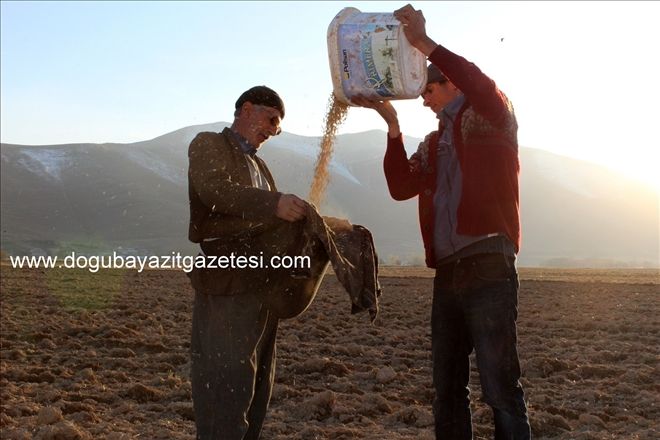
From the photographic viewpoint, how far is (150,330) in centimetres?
830

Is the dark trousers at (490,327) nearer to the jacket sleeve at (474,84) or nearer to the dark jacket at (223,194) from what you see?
the jacket sleeve at (474,84)

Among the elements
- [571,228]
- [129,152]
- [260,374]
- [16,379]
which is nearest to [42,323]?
[16,379]

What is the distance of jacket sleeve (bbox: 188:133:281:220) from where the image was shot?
7.55ft

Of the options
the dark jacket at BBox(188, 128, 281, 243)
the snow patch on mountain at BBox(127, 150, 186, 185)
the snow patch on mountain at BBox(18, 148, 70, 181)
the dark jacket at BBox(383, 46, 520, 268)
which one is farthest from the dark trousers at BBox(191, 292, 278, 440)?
the snow patch on mountain at BBox(127, 150, 186, 185)

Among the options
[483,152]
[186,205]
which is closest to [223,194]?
[483,152]

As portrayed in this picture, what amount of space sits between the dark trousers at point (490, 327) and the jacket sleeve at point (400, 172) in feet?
1.09

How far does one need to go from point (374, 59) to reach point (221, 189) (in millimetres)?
729

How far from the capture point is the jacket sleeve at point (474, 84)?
88.4 inches

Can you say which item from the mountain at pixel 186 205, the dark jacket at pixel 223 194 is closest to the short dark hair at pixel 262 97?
the dark jacket at pixel 223 194

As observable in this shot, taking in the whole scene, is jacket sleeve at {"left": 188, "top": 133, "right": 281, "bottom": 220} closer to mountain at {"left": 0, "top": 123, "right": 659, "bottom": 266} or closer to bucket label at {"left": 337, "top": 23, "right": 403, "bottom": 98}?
bucket label at {"left": 337, "top": 23, "right": 403, "bottom": 98}

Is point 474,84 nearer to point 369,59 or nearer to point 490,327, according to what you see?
point 369,59

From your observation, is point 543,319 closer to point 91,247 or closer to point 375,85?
point 375,85

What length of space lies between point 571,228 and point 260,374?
10878 cm

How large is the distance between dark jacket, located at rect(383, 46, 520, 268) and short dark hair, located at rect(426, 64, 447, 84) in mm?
175
